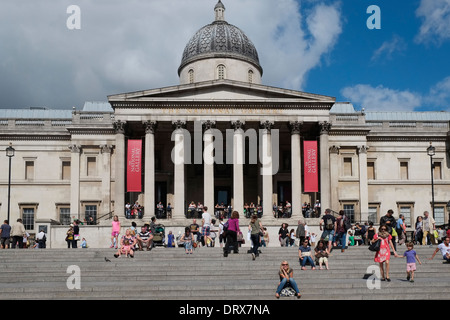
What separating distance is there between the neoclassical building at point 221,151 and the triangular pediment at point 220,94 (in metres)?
0.07

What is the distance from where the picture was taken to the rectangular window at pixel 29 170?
4525 cm

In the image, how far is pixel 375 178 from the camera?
45.9 meters

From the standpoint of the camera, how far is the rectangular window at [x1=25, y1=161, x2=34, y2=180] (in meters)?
45.2

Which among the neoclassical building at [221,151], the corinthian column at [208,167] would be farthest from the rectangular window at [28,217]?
the corinthian column at [208,167]

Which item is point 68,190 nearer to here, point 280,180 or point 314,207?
point 280,180

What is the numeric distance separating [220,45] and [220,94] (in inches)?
325

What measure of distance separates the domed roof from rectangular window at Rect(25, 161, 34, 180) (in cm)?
1435

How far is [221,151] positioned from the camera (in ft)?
134

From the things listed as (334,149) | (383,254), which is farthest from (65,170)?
(383,254)

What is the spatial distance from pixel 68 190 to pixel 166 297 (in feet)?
99.1

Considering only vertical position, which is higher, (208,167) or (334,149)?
(334,149)

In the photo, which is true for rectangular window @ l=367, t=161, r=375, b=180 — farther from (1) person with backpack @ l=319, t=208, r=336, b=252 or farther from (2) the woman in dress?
(2) the woman in dress

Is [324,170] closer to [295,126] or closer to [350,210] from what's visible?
[295,126]

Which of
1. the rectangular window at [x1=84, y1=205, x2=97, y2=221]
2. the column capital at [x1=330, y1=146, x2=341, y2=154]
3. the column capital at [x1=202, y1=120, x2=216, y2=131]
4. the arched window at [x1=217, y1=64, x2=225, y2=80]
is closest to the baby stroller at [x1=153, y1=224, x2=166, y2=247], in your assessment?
the column capital at [x1=202, y1=120, x2=216, y2=131]
